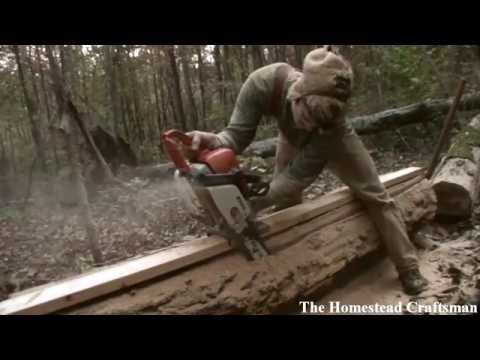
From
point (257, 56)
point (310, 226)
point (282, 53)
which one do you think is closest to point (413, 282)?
point (310, 226)

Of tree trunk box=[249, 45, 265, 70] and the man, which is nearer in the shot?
the man

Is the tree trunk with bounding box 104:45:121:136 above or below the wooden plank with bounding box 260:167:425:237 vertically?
above

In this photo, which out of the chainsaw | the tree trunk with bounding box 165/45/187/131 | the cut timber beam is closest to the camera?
the cut timber beam

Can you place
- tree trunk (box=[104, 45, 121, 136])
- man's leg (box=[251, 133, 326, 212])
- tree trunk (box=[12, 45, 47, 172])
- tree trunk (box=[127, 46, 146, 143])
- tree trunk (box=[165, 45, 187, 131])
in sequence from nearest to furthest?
1. man's leg (box=[251, 133, 326, 212])
2. tree trunk (box=[12, 45, 47, 172])
3. tree trunk (box=[104, 45, 121, 136])
4. tree trunk (box=[165, 45, 187, 131])
5. tree trunk (box=[127, 46, 146, 143])

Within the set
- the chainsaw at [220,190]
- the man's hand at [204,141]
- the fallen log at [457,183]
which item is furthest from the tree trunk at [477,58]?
the man's hand at [204,141]

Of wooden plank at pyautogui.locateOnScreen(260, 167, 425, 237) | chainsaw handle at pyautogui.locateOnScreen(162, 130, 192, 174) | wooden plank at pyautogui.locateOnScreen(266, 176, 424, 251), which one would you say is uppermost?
chainsaw handle at pyautogui.locateOnScreen(162, 130, 192, 174)

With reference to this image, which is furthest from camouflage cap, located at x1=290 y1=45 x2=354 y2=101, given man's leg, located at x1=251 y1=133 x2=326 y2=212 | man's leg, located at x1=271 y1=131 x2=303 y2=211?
man's leg, located at x1=271 y1=131 x2=303 y2=211

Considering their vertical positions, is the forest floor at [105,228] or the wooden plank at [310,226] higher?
the wooden plank at [310,226]

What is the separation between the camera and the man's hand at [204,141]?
76.1 inches

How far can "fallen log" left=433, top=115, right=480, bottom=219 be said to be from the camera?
360 cm

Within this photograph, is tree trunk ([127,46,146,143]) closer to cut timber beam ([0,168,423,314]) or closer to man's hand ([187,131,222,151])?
man's hand ([187,131,222,151])

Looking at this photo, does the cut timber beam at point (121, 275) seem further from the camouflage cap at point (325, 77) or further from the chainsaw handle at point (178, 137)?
the camouflage cap at point (325, 77)
